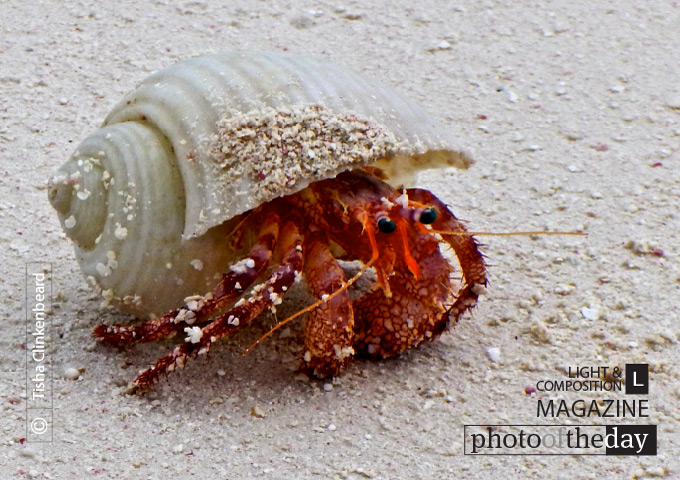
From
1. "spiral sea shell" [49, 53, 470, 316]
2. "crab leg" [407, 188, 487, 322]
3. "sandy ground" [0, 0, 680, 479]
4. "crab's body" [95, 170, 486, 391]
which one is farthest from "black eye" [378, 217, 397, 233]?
"sandy ground" [0, 0, 680, 479]

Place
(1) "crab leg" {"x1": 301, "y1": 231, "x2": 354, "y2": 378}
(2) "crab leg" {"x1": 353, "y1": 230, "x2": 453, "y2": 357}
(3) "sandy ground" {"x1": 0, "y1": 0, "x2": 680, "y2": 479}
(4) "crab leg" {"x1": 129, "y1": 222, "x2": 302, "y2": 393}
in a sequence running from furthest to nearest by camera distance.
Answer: (2) "crab leg" {"x1": 353, "y1": 230, "x2": 453, "y2": 357}, (1) "crab leg" {"x1": 301, "y1": 231, "x2": 354, "y2": 378}, (4) "crab leg" {"x1": 129, "y1": 222, "x2": 302, "y2": 393}, (3) "sandy ground" {"x1": 0, "y1": 0, "x2": 680, "y2": 479}

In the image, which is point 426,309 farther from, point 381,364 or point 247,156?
point 247,156

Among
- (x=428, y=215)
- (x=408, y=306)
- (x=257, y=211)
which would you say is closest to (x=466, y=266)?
(x=408, y=306)

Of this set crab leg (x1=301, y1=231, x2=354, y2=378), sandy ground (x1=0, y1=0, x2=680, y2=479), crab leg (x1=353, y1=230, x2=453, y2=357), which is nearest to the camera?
sandy ground (x1=0, y1=0, x2=680, y2=479)

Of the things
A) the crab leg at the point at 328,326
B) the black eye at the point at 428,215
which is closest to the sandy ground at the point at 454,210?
the crab leg at the point at 328,326

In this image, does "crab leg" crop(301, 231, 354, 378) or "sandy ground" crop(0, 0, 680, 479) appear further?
"crab leg" crop(301, 231, 354, 378)

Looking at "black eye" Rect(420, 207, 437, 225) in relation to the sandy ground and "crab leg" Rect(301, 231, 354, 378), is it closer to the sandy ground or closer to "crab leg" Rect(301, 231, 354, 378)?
"crab leg" Rect(301, 231, 354, 378)

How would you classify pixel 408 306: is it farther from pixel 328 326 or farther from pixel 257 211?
pixel 257 211

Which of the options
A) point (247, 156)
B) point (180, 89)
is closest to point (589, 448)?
point (247, 156)
